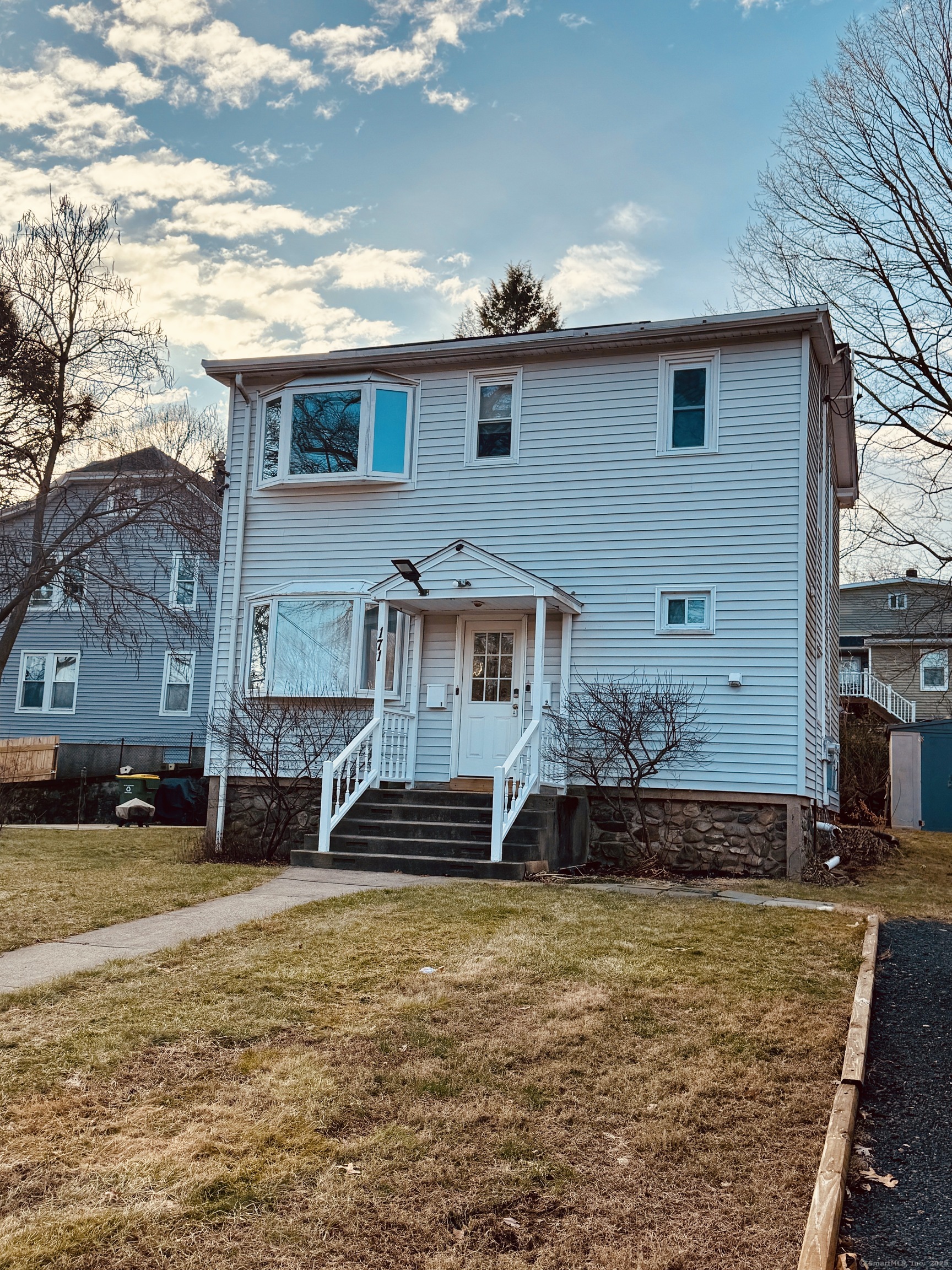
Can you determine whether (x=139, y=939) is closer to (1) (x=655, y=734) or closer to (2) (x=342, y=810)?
(2) (x=342, y=810)

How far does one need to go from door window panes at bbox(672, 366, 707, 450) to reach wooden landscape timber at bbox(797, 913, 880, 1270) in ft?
26.9

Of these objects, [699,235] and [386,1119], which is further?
[699,235]

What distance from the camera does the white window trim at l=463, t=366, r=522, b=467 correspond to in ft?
44.3

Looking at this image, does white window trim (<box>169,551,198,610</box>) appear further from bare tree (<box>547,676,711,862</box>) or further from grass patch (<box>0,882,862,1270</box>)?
grass patch (<box>0,882,862,1270</box>)

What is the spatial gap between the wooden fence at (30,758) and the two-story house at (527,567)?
9.88 meters

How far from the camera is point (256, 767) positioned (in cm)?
1245

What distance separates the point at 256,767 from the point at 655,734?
4826 millimetres

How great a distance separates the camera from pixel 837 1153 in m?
3.56

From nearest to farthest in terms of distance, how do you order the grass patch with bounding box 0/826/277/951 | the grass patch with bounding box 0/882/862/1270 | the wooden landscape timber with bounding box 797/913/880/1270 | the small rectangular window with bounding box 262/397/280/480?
the wooden landscape timber with bounding box 797/913/880/1270 → the grass patch with bounding box 0/882/862/1270 → the grass patch with bounding box 0/826/277/951 → the small rectangular window with bounding box 262/397/280/480

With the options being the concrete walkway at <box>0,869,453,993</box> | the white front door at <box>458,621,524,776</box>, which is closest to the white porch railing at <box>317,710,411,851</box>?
the white front door at <box>458,621,524,776</box>

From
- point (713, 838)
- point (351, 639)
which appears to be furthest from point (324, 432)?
point (713, 838)

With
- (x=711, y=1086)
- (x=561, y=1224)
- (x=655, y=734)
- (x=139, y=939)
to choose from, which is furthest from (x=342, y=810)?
(x=561, y=1224)

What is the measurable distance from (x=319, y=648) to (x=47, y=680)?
584 inches

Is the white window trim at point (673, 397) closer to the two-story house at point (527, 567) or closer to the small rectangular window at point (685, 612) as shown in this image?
the two-story house at point (527, 567)
